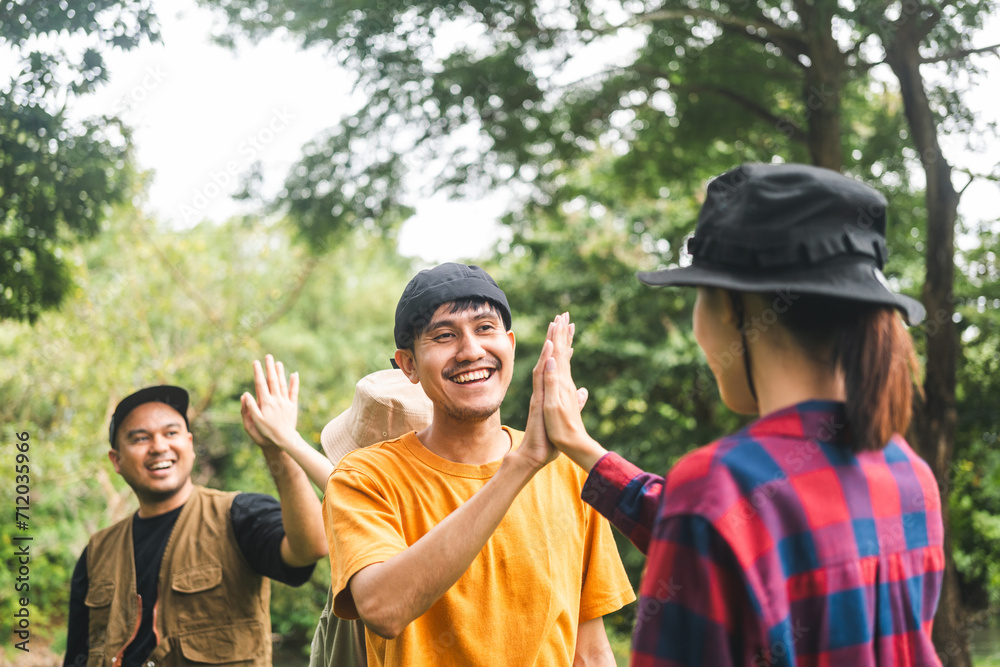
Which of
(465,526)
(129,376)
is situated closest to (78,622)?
(465,526)

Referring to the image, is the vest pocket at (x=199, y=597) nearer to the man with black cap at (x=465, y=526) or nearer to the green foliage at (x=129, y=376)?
the man with black cap at (x=465, y=526)

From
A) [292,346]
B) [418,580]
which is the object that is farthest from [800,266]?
[292,346]

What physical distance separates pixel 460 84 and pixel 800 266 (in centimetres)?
607

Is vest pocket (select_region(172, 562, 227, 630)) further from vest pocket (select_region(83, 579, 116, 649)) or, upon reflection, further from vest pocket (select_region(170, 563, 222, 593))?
vest pocket (select_region(83, 579, 116, 649))

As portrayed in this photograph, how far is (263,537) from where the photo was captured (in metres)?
2.77

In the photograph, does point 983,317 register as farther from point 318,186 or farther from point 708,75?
point 318,186

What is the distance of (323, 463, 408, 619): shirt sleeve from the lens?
5.08ft

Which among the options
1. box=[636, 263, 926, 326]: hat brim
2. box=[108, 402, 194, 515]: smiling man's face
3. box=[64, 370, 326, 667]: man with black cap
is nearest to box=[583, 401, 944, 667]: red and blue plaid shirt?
box=[636, 263, 926, 326]: hat brim

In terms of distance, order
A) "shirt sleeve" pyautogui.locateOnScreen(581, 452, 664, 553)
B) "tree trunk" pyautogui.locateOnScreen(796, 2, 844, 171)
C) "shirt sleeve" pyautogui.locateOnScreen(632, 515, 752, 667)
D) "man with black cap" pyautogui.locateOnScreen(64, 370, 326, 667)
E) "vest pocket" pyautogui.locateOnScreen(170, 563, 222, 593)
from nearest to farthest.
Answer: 1. "shirt sleeve" pyautogui.locateOnScreen(632, 515, 752, 667)
2. "shirt sleeve" pyautogui.locateOnScreen(581, 452, 664, 553)
3. "man with black cap" pyautogui.locateOnScreen(64, 370, 326, 667)
4. "vest pocket" pyautogui.locateOnScreen(170, 563, 222, 593)
5. "tree trunk" pyautogui.locateOnScreen(796, 2, 844, 171)

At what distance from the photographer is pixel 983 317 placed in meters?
7.03

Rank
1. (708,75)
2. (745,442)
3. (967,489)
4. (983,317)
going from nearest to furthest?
(745,442) → (983,317) → (708,75) → (967,489)

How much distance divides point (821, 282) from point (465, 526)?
2.50 ft

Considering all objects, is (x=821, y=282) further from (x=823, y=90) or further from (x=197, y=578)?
(x=823, y=90)

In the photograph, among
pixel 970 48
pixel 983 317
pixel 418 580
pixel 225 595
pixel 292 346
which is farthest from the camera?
pixel 292 346
